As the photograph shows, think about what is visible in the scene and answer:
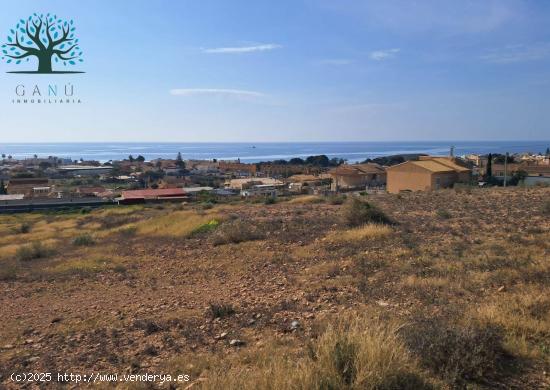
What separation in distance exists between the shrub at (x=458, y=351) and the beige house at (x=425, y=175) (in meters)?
30.2

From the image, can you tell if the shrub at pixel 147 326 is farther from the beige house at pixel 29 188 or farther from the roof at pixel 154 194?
the beige house at pixel 29 188

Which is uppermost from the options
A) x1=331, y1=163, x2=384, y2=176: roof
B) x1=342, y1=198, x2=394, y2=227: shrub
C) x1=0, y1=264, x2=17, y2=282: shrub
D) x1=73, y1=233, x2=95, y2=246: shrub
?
x1=331, y1=163, x2=384, y2=176: roof

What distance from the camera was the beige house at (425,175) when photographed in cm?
3394

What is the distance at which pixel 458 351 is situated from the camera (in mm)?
3738

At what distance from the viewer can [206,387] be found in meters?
3.44

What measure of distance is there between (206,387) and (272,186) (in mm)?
52817

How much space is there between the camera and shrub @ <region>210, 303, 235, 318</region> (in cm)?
598

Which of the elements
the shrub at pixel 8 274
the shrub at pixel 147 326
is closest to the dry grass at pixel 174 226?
the shrub at pixel 8 274

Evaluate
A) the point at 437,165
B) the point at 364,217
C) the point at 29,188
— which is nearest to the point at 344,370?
the point at 364,217

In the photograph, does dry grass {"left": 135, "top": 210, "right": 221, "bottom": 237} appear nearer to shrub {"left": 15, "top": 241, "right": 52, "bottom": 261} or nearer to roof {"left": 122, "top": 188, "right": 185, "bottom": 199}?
shrub {"left": 15, "top": 241, "right": 52, "bottom": 261}

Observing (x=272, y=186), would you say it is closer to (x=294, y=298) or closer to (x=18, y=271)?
(x=18, y=271)

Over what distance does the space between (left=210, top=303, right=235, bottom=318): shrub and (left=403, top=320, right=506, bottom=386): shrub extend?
8.81 ft

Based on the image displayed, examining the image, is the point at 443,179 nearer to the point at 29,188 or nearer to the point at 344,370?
the point at 344,370

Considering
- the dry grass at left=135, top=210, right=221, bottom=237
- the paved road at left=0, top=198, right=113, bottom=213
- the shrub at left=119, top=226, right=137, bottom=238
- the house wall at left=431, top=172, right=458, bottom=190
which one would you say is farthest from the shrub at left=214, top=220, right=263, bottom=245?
the paved road at left=0, top=198, right=113, bottom=213
